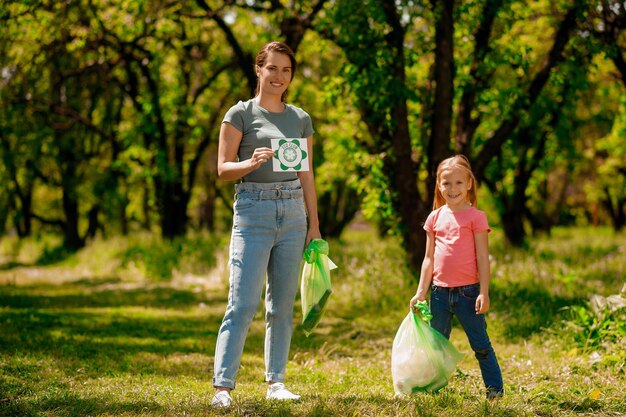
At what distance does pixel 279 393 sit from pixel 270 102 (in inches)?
69.8

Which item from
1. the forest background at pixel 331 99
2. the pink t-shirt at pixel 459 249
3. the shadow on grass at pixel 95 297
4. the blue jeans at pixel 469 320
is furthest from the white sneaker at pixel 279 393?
the shadow on grass at pixel 95 297

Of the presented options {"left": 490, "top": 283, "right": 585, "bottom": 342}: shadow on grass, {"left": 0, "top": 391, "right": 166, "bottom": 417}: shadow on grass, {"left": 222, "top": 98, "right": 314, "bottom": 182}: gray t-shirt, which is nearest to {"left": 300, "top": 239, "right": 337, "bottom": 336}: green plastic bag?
{"left": 222, "top": 98, "right": 314, "bottom": 182}: gray t-shirt

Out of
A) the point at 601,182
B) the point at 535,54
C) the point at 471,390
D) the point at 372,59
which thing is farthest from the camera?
the point at 601,182

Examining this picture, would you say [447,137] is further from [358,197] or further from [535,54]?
[358,197]

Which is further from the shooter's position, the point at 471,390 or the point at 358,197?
the point at 358,197

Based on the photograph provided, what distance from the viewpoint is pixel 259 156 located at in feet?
13.6

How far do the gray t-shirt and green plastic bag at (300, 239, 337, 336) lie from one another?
0.50m

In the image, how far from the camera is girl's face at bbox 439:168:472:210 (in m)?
4.66

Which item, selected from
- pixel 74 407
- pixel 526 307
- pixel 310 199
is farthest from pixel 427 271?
pixel 526 307

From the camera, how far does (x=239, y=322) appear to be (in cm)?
437

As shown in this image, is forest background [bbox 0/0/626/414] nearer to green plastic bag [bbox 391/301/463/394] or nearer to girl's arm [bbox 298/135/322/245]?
girl's arm [bbox 298/135/322/245]

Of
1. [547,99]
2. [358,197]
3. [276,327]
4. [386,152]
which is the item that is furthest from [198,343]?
[358,197]

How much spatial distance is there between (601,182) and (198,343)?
24.7 metres

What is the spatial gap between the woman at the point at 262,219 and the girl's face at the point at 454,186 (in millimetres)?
878
